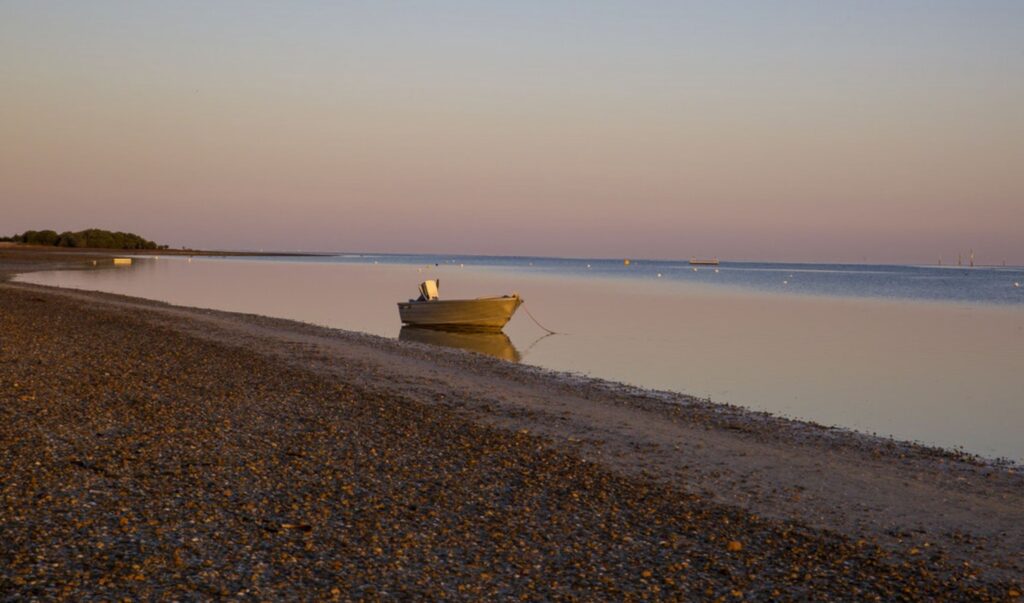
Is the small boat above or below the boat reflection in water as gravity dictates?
above

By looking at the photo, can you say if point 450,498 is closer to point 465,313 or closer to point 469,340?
point 469,340

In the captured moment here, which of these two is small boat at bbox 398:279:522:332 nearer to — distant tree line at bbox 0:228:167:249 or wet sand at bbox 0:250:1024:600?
wet sand at bbox 0:250:1024:600

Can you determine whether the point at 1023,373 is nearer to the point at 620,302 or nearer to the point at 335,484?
the point at 335,484

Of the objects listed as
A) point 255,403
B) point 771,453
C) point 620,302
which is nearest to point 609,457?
point 771,453

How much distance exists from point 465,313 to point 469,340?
257 cm

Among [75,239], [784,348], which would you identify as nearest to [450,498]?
[784,348]

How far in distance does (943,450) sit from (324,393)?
11.5m

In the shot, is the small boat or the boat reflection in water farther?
the small boat

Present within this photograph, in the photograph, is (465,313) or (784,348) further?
(465,313)

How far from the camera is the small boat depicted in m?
37.2

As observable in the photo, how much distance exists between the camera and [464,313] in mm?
37250

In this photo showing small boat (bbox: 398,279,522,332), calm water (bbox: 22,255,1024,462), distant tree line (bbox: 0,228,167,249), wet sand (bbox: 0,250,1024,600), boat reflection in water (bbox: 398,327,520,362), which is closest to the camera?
wet sand (bbox: 0,250,1024,600)

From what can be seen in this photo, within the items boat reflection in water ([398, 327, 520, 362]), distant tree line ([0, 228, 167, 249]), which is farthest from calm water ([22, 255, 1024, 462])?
distant tree line ([0, 228, 167, 249])

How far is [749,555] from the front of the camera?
26.3 ft
